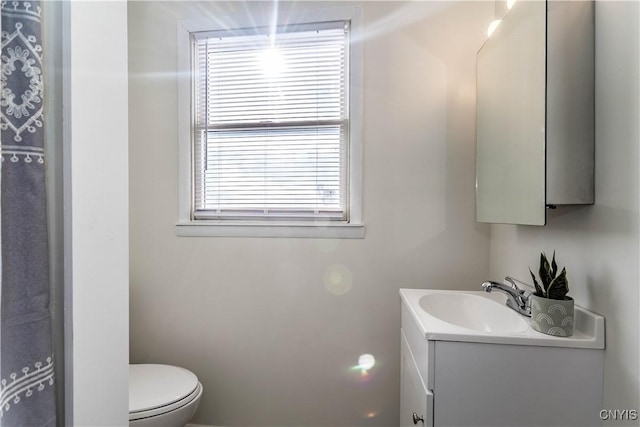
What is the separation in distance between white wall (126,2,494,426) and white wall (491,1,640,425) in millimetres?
599

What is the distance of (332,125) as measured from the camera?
162 centimetres

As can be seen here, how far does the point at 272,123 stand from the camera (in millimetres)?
1653

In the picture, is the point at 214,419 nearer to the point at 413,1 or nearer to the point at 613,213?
the point at 613,213

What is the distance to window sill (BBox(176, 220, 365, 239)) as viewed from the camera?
157 centimetres

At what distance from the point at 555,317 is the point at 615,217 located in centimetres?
31

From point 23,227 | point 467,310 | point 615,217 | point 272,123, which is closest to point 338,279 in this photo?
point 467,310

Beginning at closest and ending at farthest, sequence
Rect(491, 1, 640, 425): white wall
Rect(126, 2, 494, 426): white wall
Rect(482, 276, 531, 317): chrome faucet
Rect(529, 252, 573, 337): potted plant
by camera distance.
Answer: Rect(491, 1, 640, 425): white wall, Rect(529, 252, 573, 337): potted plant, Rect(482, 276, 531, 317): chrome faucet, Rect(126, 2, 494, 426): white wall

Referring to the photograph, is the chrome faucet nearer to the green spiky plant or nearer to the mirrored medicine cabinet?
the green spiky plant

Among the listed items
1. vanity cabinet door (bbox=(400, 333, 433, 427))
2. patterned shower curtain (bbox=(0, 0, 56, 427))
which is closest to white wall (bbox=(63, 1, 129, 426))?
patterned shower curtain (bbox=(0, 0, 56, 427))

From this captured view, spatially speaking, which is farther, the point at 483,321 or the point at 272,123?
the point at 272,123

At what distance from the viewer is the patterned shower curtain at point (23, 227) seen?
1.57ft

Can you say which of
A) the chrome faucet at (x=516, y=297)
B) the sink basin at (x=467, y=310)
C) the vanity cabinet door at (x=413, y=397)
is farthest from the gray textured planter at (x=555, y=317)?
the vanity cabinet door at (x=413, y=397)

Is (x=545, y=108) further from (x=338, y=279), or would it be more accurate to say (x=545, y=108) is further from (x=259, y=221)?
(x=259, y=221)

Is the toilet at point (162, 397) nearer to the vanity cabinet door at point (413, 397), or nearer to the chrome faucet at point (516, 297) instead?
the vanity cabinet door at point (413, 397)
